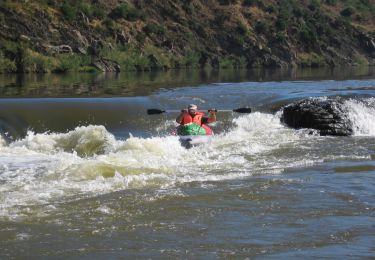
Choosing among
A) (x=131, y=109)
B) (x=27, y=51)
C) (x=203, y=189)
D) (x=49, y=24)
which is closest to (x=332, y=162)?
(x=203, y=189)

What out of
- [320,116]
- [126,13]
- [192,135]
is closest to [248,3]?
[126,13]

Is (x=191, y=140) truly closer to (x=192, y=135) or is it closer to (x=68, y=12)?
(x=192, y=135)

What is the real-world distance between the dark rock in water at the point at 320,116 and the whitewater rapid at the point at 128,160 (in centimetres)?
57

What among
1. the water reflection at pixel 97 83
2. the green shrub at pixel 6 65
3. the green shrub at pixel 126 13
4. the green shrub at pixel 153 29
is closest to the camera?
the water reflection at pixel 97 83

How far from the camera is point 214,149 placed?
13.6m

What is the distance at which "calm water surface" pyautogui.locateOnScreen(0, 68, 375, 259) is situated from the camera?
680 cm

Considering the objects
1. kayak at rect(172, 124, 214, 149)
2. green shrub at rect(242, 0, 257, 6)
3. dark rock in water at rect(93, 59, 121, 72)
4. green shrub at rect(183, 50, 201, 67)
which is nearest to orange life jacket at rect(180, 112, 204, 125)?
kayak at rect(172, 124, 214, 149)

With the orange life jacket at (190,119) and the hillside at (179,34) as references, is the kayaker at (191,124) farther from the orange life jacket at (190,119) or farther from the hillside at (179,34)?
the hillside at (179,34)

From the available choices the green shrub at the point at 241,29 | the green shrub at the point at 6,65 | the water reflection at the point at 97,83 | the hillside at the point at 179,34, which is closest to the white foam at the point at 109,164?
the water reflection at the point at 97,83

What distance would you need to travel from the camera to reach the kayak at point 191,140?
13383 millimetres

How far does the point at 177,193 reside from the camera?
9.10m

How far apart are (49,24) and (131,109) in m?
31.7

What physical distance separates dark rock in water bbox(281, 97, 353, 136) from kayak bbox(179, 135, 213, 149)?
4370 mm

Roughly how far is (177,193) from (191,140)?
14.6ft
